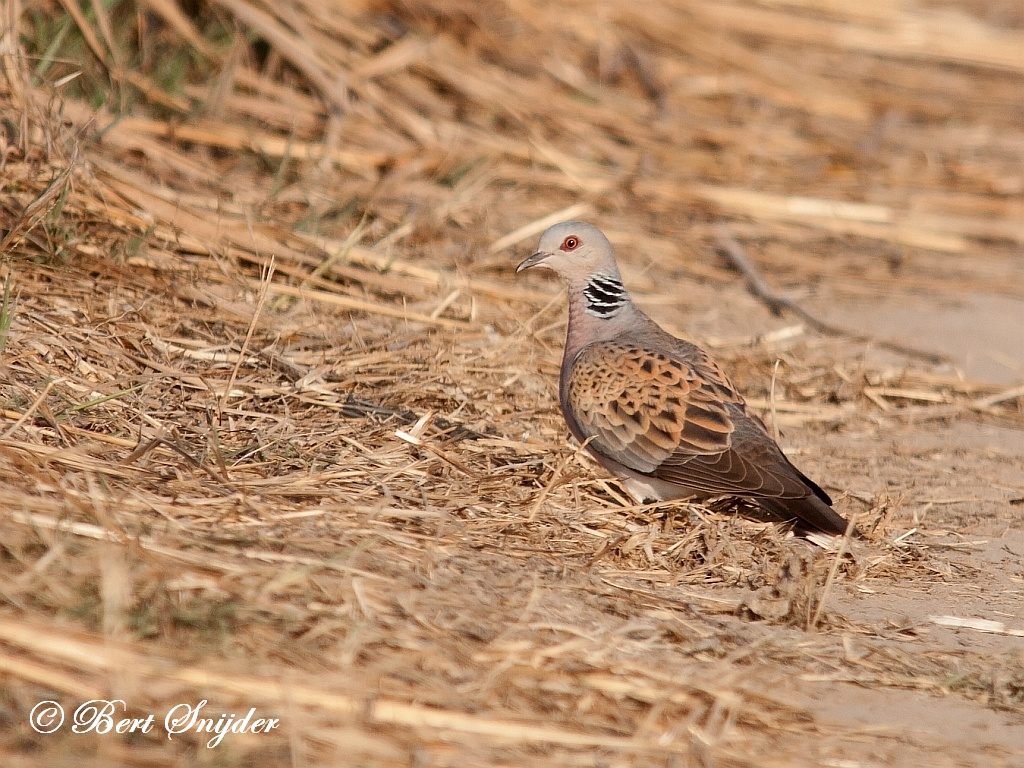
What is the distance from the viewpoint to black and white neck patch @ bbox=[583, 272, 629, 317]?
15.0ft

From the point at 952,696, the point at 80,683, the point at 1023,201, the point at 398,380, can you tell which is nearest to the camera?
the point at 80,683

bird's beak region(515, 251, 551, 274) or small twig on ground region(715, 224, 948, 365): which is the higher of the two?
small twig on ground region(715, 224, 948, 365)

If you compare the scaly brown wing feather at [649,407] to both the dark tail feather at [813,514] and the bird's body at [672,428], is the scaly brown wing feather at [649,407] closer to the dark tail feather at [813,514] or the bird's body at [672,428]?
the bird's body at [672,428]

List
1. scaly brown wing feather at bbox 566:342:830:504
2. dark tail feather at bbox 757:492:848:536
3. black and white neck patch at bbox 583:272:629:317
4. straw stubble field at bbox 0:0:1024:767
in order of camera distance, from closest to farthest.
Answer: straw stubble field at bbox 0:0:1024:767, dark tail feather at bbox 757:492:848:536, scaly brown wing feather at bbox 566:342:830:504, black and white neck patch at bbox 583:272:629:317

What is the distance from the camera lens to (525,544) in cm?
375

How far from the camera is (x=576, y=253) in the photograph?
15.2 ft

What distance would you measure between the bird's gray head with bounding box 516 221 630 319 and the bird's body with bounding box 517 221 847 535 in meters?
0.11

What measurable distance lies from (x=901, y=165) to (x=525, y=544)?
5.26 m

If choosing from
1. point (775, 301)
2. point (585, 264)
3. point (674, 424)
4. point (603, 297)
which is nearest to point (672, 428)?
point (674, 424)

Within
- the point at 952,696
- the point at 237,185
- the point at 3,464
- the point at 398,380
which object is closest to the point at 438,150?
the point at 237,185

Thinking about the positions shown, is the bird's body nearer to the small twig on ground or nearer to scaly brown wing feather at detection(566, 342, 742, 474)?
scaly brown wing feather at detection(566, 342, 742, 474)

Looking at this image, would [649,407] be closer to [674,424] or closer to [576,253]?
[674,424]

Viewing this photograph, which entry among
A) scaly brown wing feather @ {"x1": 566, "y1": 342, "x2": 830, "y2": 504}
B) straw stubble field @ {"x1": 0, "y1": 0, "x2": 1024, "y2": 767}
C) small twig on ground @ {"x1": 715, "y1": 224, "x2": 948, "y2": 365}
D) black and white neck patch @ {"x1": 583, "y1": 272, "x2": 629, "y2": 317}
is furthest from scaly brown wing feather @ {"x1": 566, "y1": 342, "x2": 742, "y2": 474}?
small twig on ground @ {"x1": 715, "y1": 224, "x2": 948, "y2": 365}

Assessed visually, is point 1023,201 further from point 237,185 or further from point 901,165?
point 237,185
